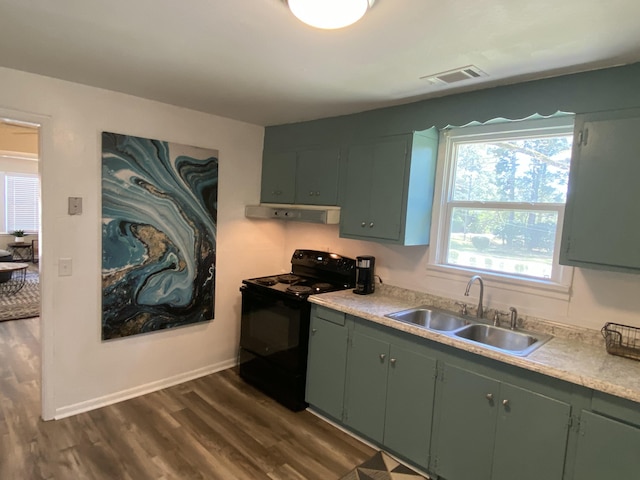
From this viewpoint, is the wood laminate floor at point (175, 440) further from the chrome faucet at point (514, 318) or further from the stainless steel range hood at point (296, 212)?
the stainless steel range hood at point (296, 212)

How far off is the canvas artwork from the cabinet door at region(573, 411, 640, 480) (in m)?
2.81

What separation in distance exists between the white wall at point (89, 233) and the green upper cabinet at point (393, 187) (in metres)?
1.24

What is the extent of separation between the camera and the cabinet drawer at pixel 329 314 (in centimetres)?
270

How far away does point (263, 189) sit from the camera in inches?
147

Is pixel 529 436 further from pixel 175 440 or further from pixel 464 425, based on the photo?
pixel 175 440

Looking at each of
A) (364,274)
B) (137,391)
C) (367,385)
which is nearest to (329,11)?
(364,274)

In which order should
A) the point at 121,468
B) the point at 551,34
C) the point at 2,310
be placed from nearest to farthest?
the point at 551,34
the point at 121,468
the point at 2,310

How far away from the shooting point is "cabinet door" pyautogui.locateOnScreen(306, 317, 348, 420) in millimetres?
2719

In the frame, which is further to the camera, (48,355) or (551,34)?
(48,355)

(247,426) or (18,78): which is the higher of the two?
(18,78)

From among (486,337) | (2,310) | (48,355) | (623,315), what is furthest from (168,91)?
(2,310)

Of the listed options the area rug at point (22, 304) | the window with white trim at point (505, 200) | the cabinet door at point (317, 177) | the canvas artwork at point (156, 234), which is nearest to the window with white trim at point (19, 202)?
the area rug at point (22, 304)

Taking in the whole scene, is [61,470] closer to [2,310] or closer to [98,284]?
[98,284]

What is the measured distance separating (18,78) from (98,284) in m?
1.43
